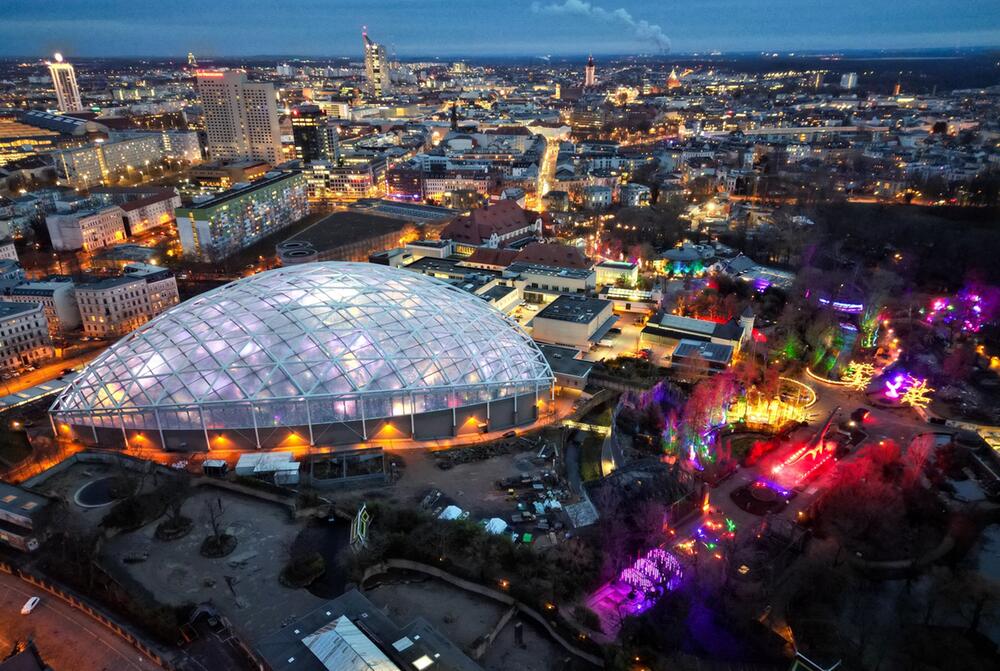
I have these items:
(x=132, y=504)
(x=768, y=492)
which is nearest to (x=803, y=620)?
(x=768, y=492)

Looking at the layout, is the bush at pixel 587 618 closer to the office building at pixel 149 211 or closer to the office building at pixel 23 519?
the office building at pixel 23 519

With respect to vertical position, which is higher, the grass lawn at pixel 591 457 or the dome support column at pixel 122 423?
the dome support column at pixel 122 423

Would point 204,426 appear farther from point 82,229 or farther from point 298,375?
point 82,229

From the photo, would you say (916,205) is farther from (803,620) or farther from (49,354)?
(49,354)

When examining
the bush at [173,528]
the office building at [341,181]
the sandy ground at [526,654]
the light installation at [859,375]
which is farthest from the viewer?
the office building at [341,181]

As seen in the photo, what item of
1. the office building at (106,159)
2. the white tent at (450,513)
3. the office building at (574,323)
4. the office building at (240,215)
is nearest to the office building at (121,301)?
the office building at (240,215)

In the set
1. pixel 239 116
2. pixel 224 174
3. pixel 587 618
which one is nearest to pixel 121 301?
pixel 587 618
